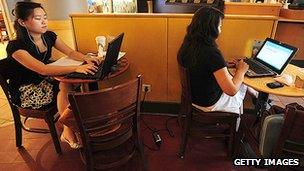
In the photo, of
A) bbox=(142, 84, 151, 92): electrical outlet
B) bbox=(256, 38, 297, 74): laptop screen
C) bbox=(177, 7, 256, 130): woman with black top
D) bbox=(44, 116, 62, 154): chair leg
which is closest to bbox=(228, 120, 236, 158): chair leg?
bbox=(177, 7, 256, 130): woman with black top

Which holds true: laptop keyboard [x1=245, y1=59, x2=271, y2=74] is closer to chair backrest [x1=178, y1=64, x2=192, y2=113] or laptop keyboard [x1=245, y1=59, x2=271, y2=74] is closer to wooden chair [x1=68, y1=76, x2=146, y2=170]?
chair backrest [x1=178, y1=64, x2=192, y2=113]

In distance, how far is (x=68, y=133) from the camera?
5.89 feet

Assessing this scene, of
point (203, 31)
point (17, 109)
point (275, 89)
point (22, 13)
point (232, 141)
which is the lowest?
point (232, 141)

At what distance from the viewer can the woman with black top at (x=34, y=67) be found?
5.54 ft

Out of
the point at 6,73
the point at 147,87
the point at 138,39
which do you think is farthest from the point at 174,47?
the point at 6,73

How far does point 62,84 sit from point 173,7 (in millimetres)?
2245

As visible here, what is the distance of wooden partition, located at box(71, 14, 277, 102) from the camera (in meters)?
2.04

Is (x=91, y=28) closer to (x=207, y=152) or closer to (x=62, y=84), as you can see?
(x=62, y=84)

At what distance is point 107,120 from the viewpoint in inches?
50.1

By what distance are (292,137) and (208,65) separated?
2.09 ft

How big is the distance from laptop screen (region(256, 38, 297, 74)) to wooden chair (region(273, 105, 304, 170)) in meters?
0.66

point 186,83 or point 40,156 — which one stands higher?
point 186,83

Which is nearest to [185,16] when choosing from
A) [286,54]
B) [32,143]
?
[286,54]

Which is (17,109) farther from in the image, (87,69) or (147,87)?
(147,87)
